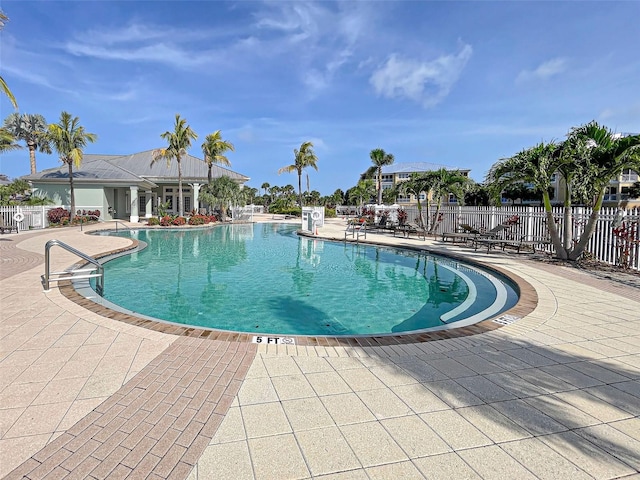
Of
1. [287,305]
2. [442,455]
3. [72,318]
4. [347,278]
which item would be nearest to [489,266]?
[347,278]

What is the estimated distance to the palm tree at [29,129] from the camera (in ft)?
118

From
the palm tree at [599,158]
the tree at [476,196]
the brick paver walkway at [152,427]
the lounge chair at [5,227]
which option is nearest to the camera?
the brick paver walkway at [152,427]

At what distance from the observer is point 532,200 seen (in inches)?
1901

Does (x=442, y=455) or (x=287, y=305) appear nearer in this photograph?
(x=442, y=455)

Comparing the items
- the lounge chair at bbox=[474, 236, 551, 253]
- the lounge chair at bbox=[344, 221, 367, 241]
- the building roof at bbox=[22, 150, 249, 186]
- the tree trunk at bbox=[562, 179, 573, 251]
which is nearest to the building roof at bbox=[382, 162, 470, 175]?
the building roof at bbox=[22, 150, 249, 186]

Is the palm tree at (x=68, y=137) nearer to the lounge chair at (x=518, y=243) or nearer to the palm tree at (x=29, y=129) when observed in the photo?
the palm tree at (x=29, y=129)

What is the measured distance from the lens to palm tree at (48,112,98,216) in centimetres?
2177

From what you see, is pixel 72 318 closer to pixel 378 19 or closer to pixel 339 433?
pixel 339 433

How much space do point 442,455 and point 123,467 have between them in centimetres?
201

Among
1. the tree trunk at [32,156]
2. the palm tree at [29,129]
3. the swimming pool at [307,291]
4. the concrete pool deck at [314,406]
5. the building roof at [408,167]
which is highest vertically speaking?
the building roof at [408,167]

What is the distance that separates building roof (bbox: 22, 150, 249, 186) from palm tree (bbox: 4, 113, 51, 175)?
186 inches

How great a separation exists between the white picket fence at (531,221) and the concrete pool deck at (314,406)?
21.1ft

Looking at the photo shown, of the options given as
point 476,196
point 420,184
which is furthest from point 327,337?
point 476,196

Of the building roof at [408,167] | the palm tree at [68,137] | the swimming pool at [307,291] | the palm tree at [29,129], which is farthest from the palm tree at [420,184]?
the building roof at [408,167]
